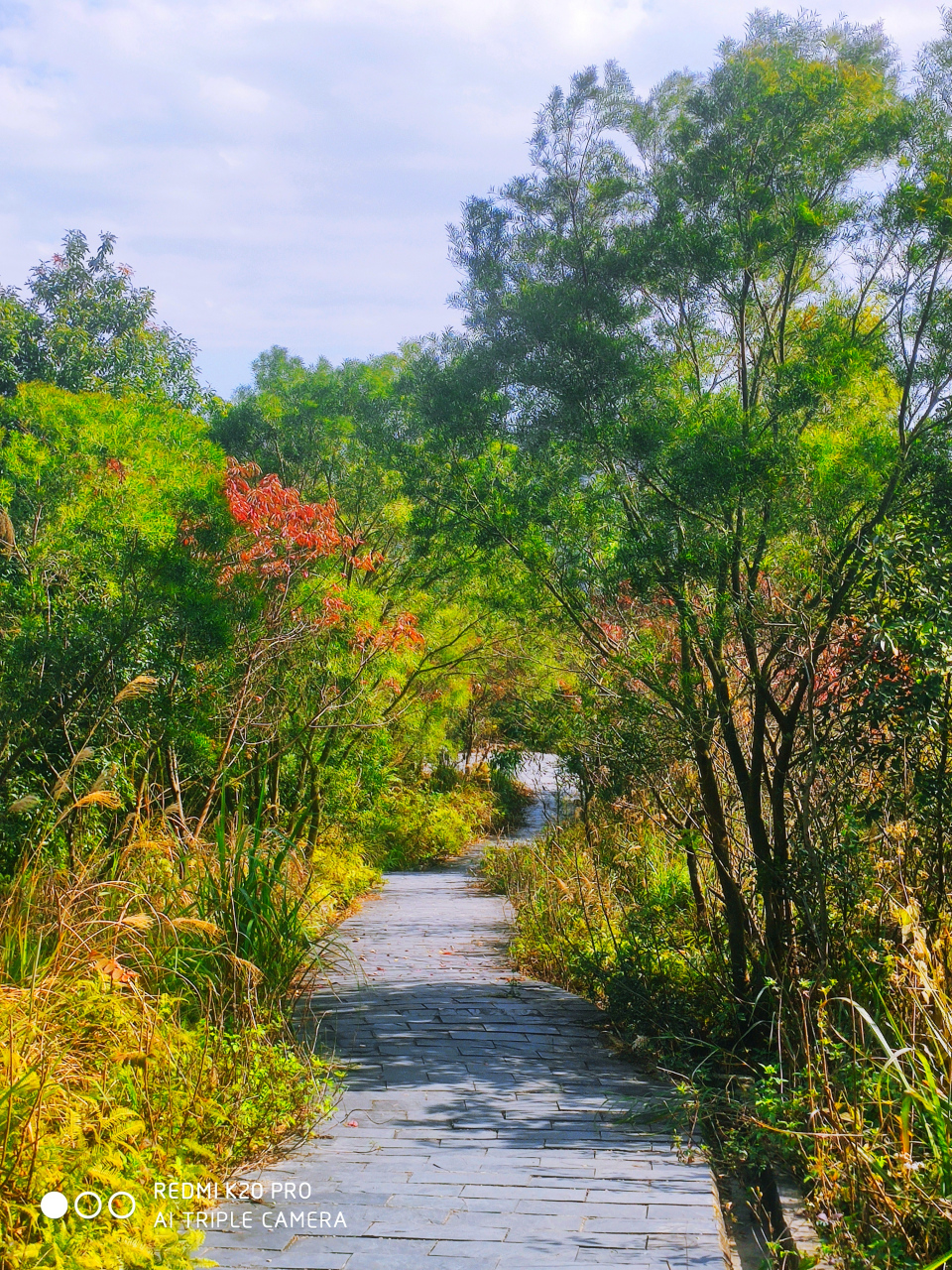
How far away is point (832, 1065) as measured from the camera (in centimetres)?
473

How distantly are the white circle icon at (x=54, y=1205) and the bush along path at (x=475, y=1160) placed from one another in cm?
51

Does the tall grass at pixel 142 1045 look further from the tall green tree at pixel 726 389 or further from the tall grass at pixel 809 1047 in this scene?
the tall green tree at pixel 726 389

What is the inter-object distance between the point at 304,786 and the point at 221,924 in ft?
21.1

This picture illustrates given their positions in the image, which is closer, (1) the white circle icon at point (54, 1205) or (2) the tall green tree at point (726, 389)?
(1) the white circle icon at point (54, 1205)

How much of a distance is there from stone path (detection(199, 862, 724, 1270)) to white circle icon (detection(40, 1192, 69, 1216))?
53 cm

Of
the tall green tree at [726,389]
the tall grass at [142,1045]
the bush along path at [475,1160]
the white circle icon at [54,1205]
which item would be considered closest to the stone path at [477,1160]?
the bush along path at [475,1160]

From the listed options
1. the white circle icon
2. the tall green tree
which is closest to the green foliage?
the tall green tree

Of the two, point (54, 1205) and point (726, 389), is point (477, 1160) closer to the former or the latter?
point (54, 1205)

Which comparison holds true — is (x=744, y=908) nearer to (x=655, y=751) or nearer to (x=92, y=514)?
(x=655, y=751)

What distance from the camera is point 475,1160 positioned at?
4305 mm

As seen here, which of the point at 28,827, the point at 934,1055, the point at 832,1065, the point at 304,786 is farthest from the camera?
the point at 304,786

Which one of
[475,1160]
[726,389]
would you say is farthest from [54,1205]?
[726,389]

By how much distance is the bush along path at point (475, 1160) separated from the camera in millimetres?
3480

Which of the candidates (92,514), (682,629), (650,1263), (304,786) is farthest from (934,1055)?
(304,786)
